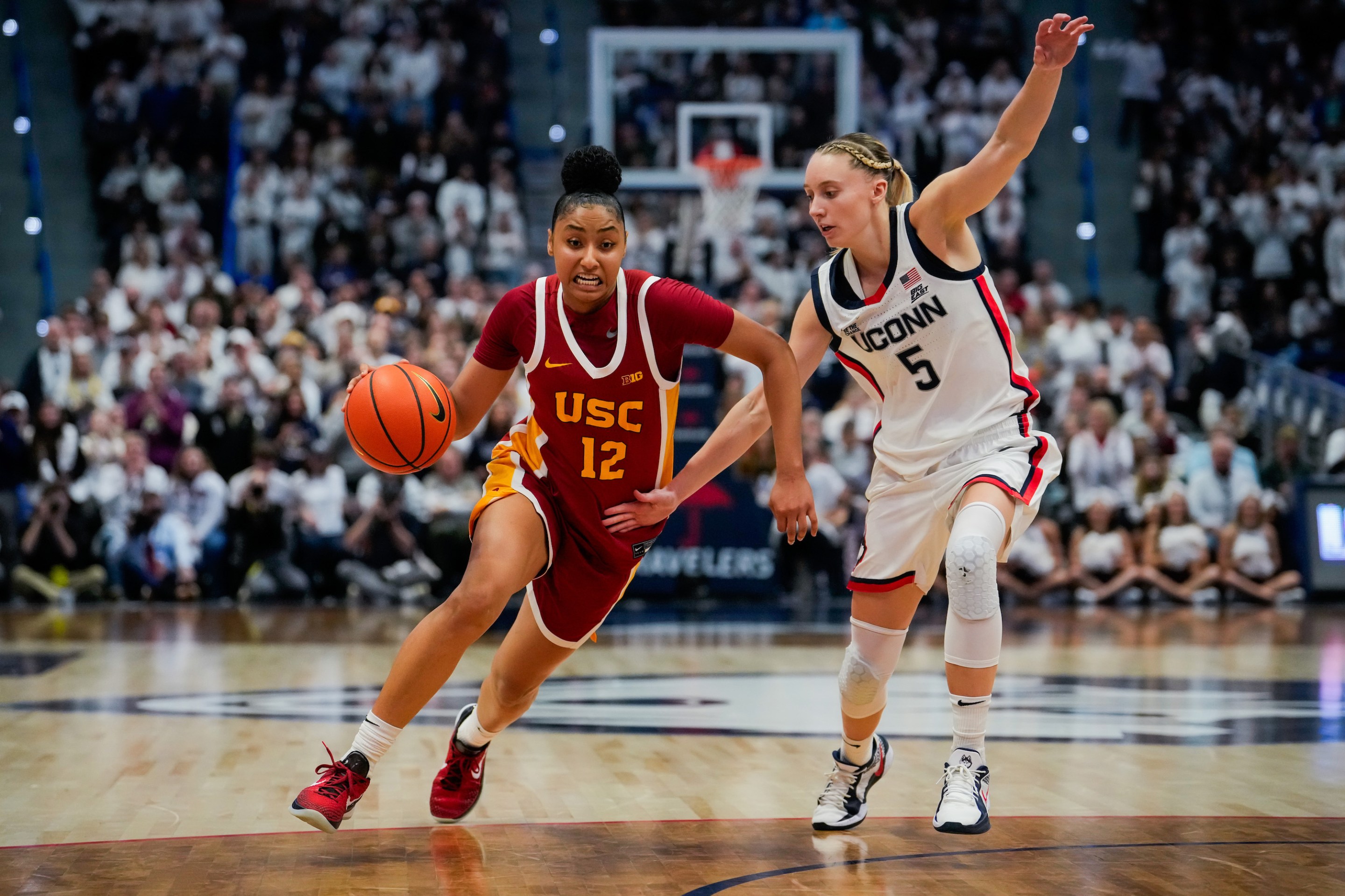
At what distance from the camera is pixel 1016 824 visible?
14.5ft

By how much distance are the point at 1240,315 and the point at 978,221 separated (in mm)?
3097

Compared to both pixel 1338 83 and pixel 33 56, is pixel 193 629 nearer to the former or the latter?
pixel 33 56

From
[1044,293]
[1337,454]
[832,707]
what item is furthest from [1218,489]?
[832,707]

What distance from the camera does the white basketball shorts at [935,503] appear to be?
14.5 feet

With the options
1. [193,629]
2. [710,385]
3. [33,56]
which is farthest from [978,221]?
[33,56]

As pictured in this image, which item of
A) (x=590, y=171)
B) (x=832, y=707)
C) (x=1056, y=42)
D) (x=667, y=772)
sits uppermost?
(x=1056, y=42)

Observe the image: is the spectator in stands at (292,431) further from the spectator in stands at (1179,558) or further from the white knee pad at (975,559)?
the white knee pad at (975,559)

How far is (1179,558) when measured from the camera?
12.8 metres

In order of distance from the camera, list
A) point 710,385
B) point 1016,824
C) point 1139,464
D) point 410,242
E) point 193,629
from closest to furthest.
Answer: point 1016,824 → point 193,629 → point 710,385 → point 1139,464 → point 410,242

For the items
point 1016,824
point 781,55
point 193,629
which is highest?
point 781,55

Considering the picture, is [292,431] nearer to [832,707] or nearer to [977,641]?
[832,707]

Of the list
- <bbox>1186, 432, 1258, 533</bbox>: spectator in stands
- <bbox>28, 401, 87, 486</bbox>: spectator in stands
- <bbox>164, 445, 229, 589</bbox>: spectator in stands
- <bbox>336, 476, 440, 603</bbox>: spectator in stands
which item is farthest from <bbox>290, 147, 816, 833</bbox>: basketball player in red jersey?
<bbox>1186, 432, 1258, 533</bbox>: spectator in stands

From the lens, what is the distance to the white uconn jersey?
445cm

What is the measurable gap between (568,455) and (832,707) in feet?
9.64
